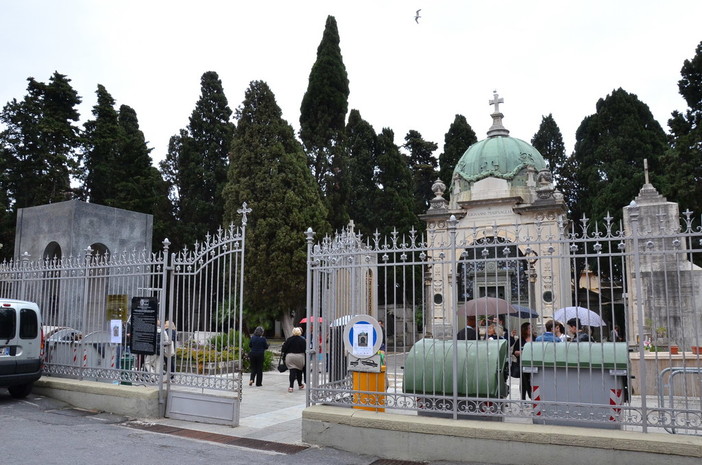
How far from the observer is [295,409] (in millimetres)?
10320

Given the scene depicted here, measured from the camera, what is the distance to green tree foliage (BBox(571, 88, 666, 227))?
29.7m

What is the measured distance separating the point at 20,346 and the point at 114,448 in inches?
164

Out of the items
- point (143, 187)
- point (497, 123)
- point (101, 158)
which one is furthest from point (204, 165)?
point (497, 123)

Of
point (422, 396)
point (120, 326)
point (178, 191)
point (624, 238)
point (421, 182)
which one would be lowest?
point (422, 396)

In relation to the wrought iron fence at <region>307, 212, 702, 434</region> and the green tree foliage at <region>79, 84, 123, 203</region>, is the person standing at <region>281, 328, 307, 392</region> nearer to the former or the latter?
the wrought iron fence at <region>307, 212, 702, 434</region>

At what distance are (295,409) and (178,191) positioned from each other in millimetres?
27268

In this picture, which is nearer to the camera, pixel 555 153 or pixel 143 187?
pixel 143 187

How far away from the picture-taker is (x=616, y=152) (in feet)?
106

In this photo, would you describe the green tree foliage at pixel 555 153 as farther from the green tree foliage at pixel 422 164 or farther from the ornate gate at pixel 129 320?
the ornate gate at pixel 129 320

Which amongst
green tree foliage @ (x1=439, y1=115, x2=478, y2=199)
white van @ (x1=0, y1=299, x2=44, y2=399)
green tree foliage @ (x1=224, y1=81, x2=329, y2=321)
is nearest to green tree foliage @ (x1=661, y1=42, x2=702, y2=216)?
green tree foliage @ (x1=224, y1=81, x2=329, y2=321)

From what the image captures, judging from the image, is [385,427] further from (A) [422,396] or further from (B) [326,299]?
(B) [326,299]

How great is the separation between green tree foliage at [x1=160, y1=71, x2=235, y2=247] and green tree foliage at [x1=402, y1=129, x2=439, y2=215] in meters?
16.9

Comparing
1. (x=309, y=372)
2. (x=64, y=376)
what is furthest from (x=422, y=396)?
(x=64, y=376)

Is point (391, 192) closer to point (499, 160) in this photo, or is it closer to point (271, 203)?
point (499, 160)
